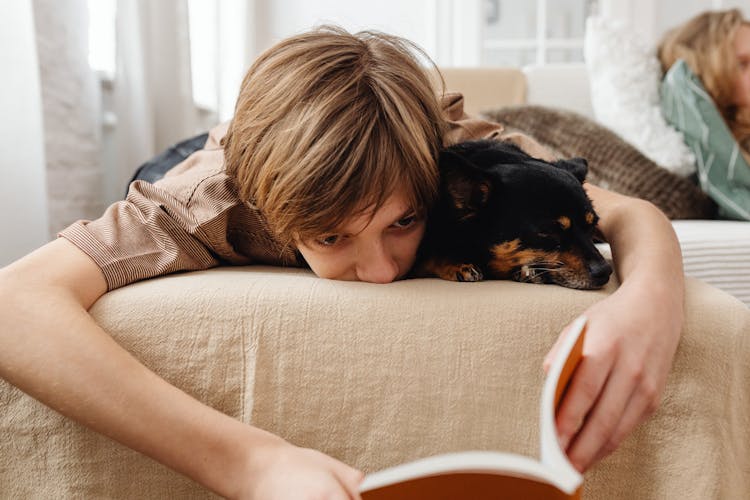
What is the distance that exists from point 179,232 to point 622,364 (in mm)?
560

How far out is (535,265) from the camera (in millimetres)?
913

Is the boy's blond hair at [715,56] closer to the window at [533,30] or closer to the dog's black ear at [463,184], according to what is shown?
the dog's black ear at [463,184]

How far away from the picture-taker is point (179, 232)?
2.99 feet

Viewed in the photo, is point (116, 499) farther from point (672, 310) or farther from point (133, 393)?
point (672, 310)

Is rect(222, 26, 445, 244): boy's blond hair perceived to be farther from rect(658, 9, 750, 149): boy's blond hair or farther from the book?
rect(658, 9, 750, 149): boy's blond hair

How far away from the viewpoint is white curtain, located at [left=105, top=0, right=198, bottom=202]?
1.95 meters

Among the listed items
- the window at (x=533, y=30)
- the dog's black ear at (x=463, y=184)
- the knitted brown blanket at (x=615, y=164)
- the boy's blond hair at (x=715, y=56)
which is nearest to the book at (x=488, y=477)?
the dog's black ear at (x=463, y=184)

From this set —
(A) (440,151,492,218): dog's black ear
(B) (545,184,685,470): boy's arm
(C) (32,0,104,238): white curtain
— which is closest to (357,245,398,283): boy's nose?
(A) (440,151,492,218): dog's black ear

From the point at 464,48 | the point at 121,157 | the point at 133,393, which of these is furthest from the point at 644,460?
the point at 464,48

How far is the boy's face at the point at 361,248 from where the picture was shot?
839mm

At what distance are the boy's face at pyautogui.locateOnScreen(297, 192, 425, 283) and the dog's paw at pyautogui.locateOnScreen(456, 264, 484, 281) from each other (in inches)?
3.1

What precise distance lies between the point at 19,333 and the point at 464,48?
3.32 m

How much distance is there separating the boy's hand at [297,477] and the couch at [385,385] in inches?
3.9

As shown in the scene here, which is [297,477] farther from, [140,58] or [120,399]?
[140,58]
